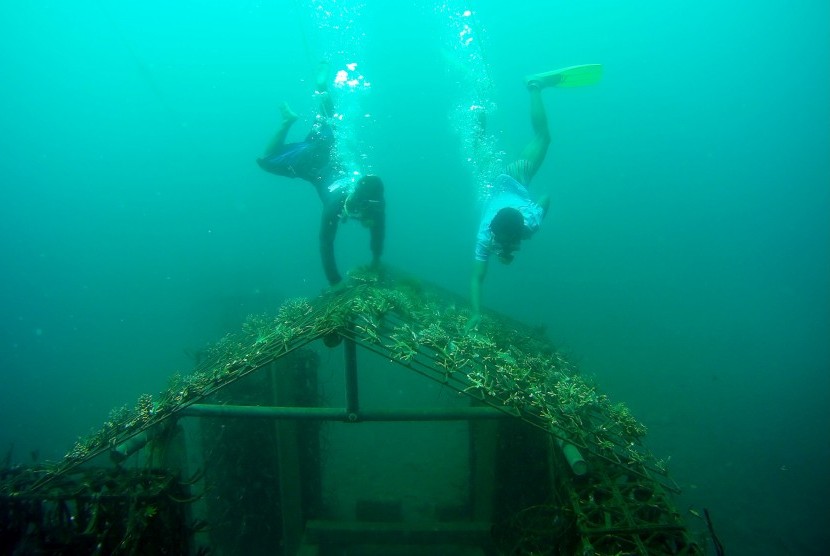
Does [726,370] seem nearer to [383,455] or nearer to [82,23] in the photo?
[383,455]

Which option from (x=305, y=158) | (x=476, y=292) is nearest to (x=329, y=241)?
(x=305, y=158)

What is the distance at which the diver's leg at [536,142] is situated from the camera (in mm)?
7996

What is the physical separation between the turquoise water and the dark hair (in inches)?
1326

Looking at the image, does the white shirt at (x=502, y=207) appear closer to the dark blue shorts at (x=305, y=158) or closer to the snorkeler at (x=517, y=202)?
the snorkeler at (x=517, y=202)

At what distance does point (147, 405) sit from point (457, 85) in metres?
77.6

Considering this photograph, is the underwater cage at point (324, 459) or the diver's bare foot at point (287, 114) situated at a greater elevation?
the diver's bare foot at point (287, 114)

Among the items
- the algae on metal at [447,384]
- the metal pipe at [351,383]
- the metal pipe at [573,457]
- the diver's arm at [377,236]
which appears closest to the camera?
the metal pipe at [573,457]

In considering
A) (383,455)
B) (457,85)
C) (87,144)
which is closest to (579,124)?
(457,85)

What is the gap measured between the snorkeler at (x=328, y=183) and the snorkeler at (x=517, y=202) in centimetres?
169

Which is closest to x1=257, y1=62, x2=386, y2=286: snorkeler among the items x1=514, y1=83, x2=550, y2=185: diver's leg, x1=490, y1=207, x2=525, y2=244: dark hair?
x1=490, y1=207, x2=525, y2=244: dark hair

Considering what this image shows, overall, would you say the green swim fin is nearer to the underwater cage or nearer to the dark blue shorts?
the dark blue shorts

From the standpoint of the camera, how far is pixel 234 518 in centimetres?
632

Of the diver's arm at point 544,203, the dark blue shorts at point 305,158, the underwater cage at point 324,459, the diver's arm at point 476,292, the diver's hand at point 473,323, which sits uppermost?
the dark blue shorts at point 305,158

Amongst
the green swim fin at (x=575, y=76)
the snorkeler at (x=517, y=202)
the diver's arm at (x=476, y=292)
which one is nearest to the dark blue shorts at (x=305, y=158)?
the snorkeler at (x=517, y=202)
